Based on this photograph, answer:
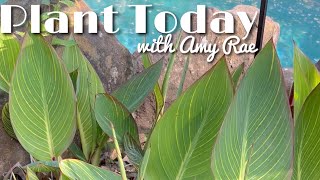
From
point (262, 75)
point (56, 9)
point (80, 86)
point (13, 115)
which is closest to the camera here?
point (262, 75)

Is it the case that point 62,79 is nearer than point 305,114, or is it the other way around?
A: point 305,114

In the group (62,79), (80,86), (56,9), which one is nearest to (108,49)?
(56,9)

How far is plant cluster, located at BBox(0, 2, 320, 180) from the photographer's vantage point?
579 mm

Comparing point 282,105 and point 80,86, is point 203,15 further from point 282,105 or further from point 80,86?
point 282,105

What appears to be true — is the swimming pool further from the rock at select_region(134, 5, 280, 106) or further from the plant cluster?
the plant cluster

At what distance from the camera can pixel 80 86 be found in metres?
0.87

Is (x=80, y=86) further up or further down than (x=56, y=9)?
further down

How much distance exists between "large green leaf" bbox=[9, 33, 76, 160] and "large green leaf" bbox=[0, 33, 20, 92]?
129 mm

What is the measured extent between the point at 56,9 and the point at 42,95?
13.3 inches

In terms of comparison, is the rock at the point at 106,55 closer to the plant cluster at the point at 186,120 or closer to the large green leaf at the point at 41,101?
the plant cluster at the point at 186,120

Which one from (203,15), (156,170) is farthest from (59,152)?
(203,15)

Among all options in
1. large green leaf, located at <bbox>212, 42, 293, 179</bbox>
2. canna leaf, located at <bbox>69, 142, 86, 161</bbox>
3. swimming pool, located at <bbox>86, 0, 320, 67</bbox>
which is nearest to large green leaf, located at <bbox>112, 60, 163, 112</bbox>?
canna leaf, located at <bbox>69, 142, 86, 161</bbox>

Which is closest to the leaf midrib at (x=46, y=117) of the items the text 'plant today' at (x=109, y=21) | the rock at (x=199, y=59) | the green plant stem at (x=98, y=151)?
the green plant stem at (x=98, y=151)

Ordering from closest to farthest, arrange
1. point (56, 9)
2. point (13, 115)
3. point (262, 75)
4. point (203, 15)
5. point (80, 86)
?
point (262, 75), point (13, 115), point (80, 86), point (56, 9), point (203, 15)
